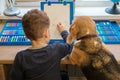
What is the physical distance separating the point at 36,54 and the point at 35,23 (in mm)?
163

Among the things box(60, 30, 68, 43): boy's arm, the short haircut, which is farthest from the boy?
box(60, 30, 68, 43): boy's arm

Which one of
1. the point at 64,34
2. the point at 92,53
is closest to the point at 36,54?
the point at 92,53

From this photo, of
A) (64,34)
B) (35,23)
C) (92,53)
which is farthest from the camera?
(64,34)

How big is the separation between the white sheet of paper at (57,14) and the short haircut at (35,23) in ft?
1.40

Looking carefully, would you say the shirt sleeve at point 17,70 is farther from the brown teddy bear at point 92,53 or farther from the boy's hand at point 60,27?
the boy's hand at point 60,27

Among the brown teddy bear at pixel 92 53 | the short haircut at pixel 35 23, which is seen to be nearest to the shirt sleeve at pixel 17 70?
the short haircut at pixel 35 23

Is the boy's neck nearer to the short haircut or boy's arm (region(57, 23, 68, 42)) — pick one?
the short haircut

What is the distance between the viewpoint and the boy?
1279mm

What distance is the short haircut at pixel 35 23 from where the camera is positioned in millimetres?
1270

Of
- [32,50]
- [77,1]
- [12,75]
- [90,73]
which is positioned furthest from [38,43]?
[77,1]

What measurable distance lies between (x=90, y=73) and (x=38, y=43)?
1.21 ft

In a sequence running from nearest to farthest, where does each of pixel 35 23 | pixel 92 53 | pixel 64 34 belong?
pixel 35 23 → pixel 92 53 → pixel 64 34

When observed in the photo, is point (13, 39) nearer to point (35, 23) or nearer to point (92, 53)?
point (35, 23)

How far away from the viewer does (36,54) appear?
1.28 metres
